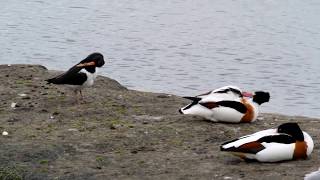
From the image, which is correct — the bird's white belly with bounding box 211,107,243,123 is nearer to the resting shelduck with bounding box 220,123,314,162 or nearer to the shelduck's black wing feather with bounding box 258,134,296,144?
the resting shelduck with bounding box 220,123,314,162

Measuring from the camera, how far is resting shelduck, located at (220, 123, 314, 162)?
7.88 meters

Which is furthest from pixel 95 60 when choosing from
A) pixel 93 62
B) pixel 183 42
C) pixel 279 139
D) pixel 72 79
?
pixel 183 42

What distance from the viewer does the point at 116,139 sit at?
8.99 m

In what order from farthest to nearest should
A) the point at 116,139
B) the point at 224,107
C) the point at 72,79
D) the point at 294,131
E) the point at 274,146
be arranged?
the point at 72,79 < the point at 224,107 < the point at 116,139 < the point at 294,131 < the point at 274,146

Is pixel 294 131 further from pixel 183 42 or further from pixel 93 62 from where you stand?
pixel 183 42

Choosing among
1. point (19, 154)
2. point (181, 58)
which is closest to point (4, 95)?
point (19, 154)

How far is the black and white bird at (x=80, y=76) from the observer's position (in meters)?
11.0

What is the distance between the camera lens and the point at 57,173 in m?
7.80

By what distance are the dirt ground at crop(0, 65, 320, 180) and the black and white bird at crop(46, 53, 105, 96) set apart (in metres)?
0.28

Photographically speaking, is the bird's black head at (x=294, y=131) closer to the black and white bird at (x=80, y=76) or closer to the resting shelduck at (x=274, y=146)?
the resting shelduck at (x=274, y=146)

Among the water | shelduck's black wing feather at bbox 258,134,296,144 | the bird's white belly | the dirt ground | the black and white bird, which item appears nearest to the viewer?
the dirt ground

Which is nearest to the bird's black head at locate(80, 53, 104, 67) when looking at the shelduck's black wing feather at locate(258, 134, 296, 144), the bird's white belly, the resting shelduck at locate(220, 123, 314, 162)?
the bird's white belly

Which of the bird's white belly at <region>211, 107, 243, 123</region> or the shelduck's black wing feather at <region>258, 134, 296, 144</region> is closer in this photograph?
the shelduck's black wing feather at <region>258, 134, 296, 144</region>

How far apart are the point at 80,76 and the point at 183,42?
41.3ft
